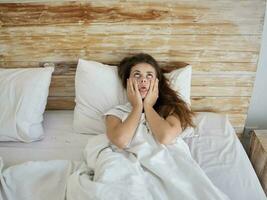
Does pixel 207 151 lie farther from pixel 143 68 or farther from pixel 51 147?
pixel 51 147

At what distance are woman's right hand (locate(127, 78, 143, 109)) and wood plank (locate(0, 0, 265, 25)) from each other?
13.9 inches

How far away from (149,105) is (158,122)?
12 cm

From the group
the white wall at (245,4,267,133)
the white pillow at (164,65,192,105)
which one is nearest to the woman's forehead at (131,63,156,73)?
the white pillow at (164,65,192,105)

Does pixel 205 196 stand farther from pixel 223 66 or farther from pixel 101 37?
pixel 101 37

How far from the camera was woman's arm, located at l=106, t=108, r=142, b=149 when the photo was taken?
3.85 feet

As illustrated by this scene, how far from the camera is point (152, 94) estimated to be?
4.36ft

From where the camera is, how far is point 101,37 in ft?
4.93

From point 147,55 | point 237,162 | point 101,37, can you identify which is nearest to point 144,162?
point 237,162

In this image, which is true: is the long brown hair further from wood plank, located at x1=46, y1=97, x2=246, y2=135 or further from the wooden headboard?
wood plank, located at x1=46, y1=97, x2=246, y2=135

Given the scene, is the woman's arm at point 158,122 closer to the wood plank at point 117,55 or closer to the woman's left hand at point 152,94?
the woman's left hand at point 152,94

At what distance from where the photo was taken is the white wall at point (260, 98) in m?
1.54

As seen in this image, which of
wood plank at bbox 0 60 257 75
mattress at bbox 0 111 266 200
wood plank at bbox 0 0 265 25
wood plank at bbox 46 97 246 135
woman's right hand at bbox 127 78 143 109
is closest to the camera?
mattress at bbox 0 111 266 200

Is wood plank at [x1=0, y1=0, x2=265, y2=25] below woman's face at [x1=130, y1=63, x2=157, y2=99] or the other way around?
the other way around

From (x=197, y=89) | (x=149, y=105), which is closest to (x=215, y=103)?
(x=197, y=89)
